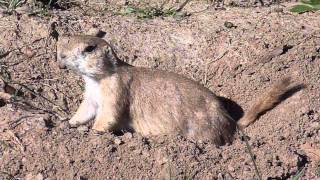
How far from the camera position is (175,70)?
6980 millimetres

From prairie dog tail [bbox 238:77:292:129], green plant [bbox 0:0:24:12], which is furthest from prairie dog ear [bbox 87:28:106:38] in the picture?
prairie dog tail [bbox 238:77:292:129]

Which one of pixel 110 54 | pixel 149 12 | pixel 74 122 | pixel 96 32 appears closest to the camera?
pixel 110 54

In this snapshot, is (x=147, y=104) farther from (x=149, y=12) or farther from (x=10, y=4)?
(x=10, y=4)

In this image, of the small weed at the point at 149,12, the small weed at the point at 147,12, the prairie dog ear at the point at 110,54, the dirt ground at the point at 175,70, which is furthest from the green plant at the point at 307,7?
the prairie dog ear at the point at 110,54

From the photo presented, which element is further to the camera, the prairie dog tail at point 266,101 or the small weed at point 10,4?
the small weed at point 10,4

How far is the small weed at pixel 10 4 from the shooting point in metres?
6.86

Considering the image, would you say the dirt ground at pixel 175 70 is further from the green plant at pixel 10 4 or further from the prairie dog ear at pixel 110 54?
the prairie dog ear at pixel 110 54

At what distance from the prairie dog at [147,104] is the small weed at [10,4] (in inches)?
57.0

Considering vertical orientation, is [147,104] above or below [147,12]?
below

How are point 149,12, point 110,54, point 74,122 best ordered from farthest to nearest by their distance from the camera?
point 149,12, point 74,122, point 110,54

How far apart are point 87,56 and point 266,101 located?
6.08 ft

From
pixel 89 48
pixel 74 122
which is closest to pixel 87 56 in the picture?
pixel 89 48

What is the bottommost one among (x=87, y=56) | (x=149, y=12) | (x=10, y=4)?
(x=149, y=12)

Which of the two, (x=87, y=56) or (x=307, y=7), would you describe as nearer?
(x=87, y=56)
